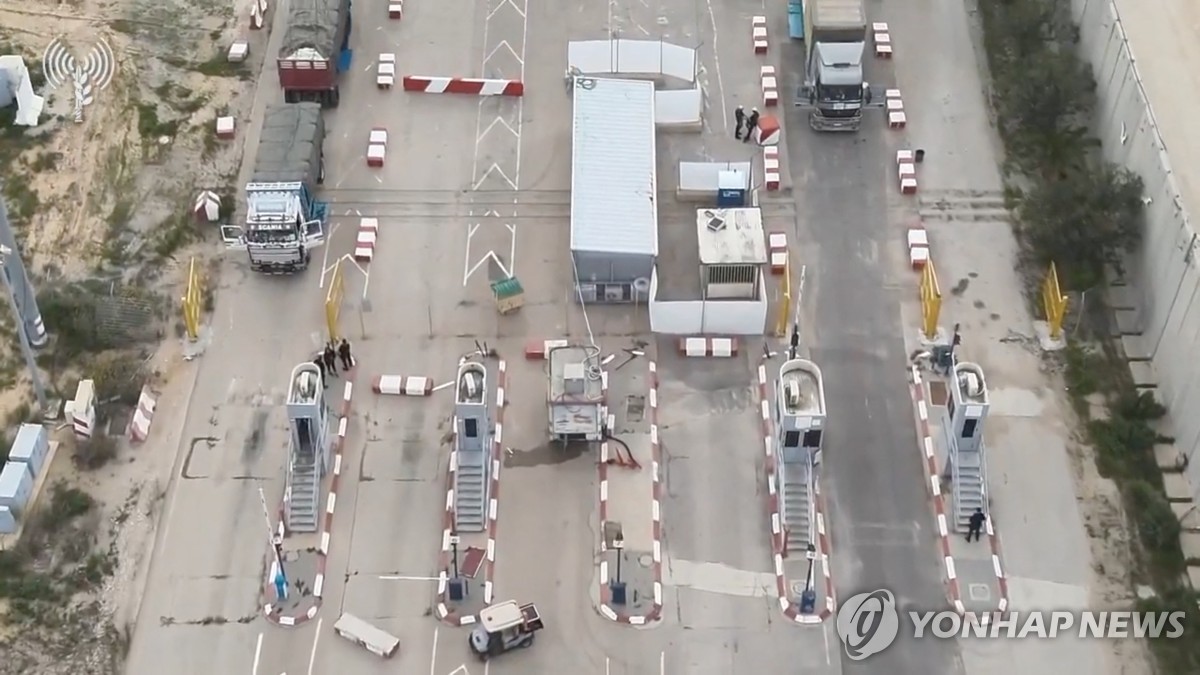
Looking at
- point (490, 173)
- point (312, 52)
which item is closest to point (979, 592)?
point (490, 173)

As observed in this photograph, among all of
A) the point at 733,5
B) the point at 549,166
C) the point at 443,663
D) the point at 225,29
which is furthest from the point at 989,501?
the point at 225,29

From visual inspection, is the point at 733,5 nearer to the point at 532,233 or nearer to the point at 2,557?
the point at 532,233

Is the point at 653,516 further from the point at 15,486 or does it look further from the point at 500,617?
the point at 15,486

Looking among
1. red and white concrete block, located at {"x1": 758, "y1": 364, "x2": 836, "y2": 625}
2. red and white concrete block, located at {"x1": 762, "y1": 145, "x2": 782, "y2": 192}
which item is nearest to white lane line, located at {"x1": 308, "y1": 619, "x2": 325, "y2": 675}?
red and white concrete block, located at {"x1": 758, "y1": 364, "x2": 836, "y2": 625}

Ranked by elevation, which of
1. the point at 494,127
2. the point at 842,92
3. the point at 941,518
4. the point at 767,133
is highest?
the point at 842,92

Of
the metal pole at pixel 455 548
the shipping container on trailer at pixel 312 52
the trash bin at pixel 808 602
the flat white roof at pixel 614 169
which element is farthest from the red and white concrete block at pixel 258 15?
the trash bin at pixel 808 602

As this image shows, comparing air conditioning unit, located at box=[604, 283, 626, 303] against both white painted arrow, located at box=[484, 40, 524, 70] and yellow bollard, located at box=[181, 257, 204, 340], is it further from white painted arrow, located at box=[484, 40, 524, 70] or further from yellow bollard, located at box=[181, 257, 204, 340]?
white painted arrow, located at box=[484, 40, 524, 70]

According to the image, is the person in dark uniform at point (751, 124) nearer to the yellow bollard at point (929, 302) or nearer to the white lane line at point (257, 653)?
the yellow bollard at point (929, 302)
